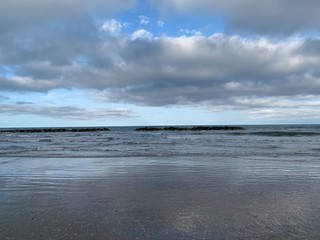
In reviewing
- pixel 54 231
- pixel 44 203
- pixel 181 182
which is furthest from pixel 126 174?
pixel 54 231

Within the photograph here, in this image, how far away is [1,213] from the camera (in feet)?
21.2

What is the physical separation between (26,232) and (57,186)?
4153mm

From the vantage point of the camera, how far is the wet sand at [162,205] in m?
5.34

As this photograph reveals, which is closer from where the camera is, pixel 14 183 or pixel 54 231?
pixel 54 231

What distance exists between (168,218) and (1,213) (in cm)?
332

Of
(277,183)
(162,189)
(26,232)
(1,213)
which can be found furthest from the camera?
(277,183)

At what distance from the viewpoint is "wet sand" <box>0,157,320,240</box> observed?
5336mm

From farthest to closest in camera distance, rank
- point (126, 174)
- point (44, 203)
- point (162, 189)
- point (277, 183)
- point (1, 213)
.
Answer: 1. point (126, 174)
2. point (277, 183)
3. point (162, 189)
4. point (44, 203)
5. point (1, 213)

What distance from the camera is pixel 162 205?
7.02 m

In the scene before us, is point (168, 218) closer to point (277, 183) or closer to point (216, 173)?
point (277, 183)

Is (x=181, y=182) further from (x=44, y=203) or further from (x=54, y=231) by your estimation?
(x=54, y=231)

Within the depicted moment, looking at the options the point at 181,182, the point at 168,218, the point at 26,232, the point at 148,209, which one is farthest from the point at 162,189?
the point at 26,232

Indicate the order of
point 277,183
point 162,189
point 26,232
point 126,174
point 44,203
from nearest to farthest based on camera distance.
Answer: point 26,232 → point 44,203 → point 162,189 → point 277,183 → point 126,174

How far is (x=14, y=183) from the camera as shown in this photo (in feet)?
32.6
